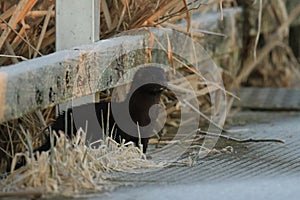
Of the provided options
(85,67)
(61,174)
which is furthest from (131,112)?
(61,174)

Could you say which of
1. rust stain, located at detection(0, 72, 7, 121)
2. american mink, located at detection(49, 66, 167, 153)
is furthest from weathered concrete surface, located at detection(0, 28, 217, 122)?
american mink, located at detection(49, 66, 167, 153)

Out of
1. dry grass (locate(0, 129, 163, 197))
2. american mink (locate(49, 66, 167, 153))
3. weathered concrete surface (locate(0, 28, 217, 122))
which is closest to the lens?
dry grass (locate(0, 129, 163, 197))

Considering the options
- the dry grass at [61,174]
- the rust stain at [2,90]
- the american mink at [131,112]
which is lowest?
the dry grass at [61,174]

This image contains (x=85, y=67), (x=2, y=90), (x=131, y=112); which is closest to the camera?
(x=2, y=90)

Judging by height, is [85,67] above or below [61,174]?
above

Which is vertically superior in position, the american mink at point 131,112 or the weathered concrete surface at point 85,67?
the weathered concrete surface at point 85,67

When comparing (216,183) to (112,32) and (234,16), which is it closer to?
(112,32)

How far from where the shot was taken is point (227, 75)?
6977 millimetres

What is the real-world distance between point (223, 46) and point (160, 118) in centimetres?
131

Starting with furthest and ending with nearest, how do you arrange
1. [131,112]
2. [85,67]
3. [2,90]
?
[131,112] → [85,67] → [2,90]

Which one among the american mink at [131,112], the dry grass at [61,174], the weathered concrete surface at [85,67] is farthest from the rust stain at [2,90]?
the american mink at [131,112]

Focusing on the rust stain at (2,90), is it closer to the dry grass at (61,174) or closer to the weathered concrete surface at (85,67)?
the weathered concrete surface at (85,67)

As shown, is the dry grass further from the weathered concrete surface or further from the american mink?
the american mink

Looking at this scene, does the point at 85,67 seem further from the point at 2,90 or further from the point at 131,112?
the point at 2,90
